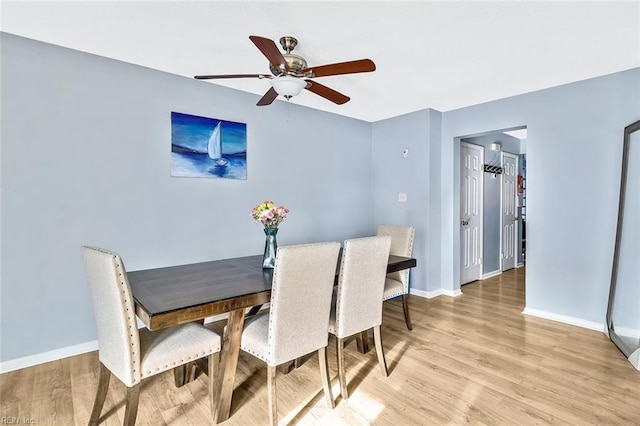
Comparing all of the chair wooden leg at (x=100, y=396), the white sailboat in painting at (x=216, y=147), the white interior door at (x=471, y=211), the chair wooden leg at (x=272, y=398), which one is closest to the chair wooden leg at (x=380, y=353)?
the chair wooden leg at (x=272, y=398)

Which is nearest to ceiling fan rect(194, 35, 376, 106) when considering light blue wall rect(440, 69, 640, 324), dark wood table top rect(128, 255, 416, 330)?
dark wood table top rect(128, 255, 416, 330)

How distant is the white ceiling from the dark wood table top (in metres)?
1.63

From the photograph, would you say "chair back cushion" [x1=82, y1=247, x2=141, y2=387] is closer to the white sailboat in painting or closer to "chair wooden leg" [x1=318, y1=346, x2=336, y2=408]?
"chair wooden leg" [x1=318, y1=346, x2=336, y2=408]

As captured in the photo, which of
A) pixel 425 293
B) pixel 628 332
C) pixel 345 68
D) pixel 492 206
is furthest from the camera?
pixel 492 206

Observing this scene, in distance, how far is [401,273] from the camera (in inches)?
118

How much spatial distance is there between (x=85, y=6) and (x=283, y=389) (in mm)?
2646

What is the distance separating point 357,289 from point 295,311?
480 millimetres

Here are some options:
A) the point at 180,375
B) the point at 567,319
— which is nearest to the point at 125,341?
the point at 180,375

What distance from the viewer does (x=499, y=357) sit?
2477mm

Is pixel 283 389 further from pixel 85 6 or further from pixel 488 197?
pixel 488 197

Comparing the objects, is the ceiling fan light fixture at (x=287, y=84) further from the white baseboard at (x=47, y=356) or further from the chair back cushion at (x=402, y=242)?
the white baseboard at (x=47, y=356)

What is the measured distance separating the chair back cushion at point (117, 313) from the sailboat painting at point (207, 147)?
1.59 metres

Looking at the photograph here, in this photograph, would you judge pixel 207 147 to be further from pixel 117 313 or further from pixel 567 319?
pixel 567 319

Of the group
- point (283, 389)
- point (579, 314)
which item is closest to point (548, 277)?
point (579, 314)
